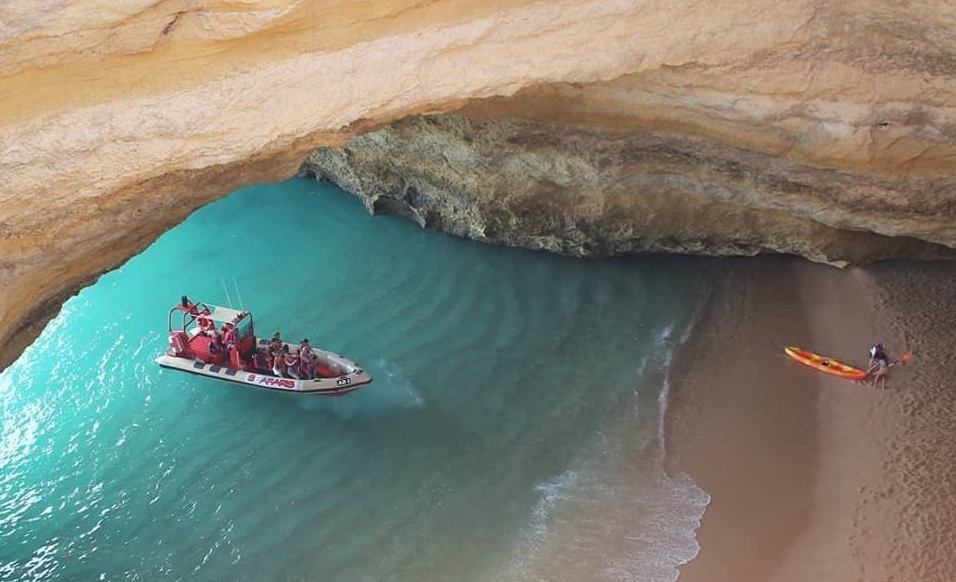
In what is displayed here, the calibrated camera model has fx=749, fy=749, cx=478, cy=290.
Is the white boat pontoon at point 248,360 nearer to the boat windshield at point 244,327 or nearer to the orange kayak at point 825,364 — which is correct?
the boat windshield at point 244,327

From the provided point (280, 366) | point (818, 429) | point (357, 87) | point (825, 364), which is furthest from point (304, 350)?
point (825, 364)

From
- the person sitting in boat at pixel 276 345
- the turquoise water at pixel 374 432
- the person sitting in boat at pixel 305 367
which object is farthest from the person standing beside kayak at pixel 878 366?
the person sitting in boat at pixel 276 345

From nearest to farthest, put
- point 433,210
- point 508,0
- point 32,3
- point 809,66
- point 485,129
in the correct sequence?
point 32,3 < point 508,0 < point 809,66 < point 485,129 < point 433,210

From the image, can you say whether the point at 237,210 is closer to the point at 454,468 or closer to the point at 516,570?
the point at 454,468

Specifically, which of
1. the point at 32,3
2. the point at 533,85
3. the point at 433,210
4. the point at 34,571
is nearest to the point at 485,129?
the point at 433,210

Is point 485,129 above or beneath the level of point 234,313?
above
